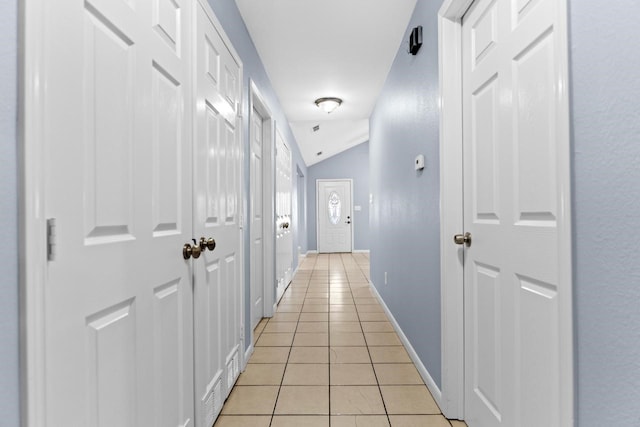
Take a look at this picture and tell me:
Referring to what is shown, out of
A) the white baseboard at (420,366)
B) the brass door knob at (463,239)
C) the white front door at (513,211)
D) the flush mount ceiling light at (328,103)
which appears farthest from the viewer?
the flush mount ceiling light at (328,103)

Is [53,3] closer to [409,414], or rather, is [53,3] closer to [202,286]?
[202,286]

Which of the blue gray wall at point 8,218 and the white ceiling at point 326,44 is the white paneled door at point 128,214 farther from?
the white ceiling at point 326,44

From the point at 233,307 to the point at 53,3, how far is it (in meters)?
1.67

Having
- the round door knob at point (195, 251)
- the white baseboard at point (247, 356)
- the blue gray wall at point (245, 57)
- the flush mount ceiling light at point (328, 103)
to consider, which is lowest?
the white baseboard at point (247, 356)

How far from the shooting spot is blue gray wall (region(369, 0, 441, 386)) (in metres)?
1.91

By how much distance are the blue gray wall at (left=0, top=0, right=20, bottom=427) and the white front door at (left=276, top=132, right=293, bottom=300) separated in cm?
319

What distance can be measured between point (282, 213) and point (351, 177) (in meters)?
5.42

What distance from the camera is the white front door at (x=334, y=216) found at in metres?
9.48

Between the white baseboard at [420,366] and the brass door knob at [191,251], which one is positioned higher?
the brass door knob at [191,251]

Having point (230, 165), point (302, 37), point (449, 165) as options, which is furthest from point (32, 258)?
point (302, 37)

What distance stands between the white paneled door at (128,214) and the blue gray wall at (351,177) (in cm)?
776

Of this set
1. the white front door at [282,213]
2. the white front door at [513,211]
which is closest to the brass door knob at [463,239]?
the white front door at [513,211]

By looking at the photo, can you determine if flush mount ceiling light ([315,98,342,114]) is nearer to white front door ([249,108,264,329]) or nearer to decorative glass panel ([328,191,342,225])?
white front door ([249,108,264,329])

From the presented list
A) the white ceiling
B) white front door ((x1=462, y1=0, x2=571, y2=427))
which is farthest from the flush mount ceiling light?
white front door ((x1=462, y1=0, x2=571, y2=427))
